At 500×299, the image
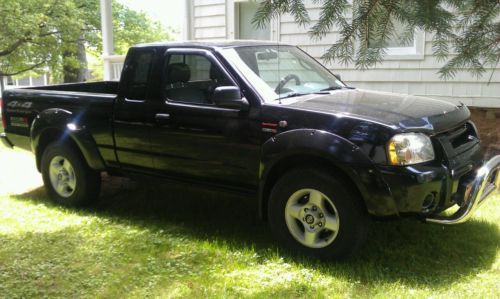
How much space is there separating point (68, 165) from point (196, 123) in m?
1.98

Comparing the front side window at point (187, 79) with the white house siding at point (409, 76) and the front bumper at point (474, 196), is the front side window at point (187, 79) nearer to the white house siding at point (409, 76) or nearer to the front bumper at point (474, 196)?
the white house siding at point (409, 76)

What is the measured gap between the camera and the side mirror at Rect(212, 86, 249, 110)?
13.6 ft

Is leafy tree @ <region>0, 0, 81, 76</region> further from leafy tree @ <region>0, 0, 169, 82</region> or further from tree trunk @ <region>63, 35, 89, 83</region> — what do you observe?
tree trunk @ <region>63, 35, 89, 83</region>

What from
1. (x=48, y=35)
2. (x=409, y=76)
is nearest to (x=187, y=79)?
(x=409, y=76)

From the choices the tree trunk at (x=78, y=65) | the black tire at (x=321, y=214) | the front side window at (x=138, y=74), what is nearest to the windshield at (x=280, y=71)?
the black tire at (x=321, y=214)

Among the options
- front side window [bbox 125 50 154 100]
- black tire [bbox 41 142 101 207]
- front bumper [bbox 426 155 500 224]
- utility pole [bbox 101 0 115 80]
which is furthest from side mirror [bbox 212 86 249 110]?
utility pole [bbox 101 0 115 80]

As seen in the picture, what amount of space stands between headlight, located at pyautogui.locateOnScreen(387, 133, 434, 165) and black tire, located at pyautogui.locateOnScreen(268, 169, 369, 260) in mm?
437

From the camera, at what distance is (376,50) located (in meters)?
3.01

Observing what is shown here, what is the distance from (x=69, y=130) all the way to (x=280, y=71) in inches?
96.8

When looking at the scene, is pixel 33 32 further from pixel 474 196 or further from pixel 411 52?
pixel 474 196

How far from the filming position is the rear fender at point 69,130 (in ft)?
17.7

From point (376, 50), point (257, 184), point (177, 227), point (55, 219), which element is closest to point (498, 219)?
point (257, 184)

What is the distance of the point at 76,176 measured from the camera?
561 centimetres

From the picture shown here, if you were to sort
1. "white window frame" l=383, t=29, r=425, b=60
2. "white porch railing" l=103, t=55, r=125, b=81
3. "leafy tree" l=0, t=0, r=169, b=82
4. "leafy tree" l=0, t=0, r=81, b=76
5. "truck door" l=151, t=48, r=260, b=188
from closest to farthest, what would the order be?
"truck door" l=151, t=48, r=260, b=188, "white window frame" l=383, t=29, r=425, b=60, "white porch railing" l=103, t=55, r=125, b=81, "leafy tree" l=0, t=0, r=81, b=76, "leafy tree" l=0, t=0, r=169, b=82
